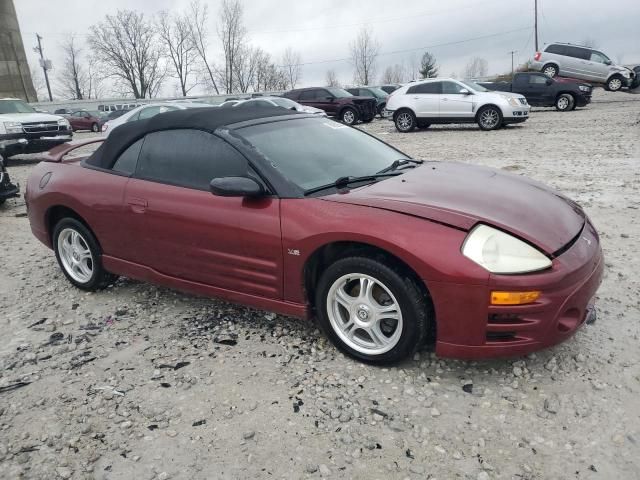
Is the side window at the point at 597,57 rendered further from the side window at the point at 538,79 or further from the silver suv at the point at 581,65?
the side window at the point at 538,79

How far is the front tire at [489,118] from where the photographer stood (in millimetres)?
14273

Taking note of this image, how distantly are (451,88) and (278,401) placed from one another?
550 inches

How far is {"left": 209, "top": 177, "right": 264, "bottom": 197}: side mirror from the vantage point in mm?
2879

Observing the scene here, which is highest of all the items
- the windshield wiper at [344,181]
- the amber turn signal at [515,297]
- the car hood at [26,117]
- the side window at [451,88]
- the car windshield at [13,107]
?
the car windshield at [13,107]

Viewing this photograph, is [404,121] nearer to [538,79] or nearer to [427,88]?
[427,88]

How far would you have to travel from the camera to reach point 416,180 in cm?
314

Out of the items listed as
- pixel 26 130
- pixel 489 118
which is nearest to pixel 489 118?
pixel 489 118

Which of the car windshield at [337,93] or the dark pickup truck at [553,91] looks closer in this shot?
the dark pickup truck at [553,91]

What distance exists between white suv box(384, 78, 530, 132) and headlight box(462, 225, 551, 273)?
12870 mm

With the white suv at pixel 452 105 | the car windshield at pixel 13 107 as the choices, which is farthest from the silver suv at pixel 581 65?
the car windshield at pixel 13 107

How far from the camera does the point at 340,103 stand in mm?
18609

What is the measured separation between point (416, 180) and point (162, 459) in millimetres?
2087

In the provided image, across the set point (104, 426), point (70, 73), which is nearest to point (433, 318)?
point (104, 426)

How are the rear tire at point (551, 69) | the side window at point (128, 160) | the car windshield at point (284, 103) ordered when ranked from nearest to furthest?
the side window at point (128, 160) < the car windshield at point (284, 103) < the rear tire at point (551, 69)
